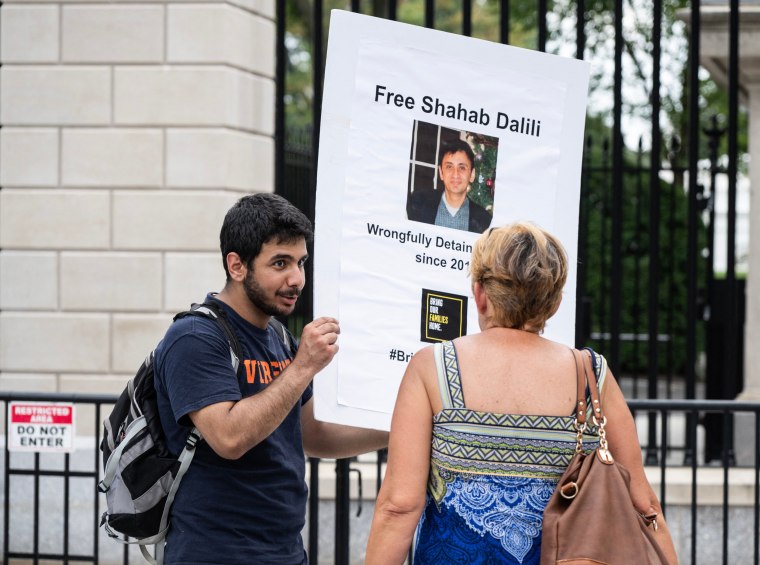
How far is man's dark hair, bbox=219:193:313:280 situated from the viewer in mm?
2922

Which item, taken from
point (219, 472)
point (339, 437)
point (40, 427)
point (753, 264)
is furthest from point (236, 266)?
point (753, 264)

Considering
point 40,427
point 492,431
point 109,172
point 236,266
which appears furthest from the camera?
point 109,172

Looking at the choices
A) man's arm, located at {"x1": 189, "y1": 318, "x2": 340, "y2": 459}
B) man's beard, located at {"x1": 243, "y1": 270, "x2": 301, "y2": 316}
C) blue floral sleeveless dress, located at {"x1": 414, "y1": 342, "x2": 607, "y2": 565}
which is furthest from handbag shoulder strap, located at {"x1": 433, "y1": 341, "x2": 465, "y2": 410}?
man's beard, located at {"x1": 243, "y1": 270, "x2": 301, "y2": 316}

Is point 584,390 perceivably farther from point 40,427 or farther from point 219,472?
point 40,427

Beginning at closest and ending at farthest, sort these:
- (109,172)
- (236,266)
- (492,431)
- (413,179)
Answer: (492,431)
(236,266)
(413,179)
(109,172)

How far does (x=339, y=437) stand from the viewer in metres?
3.35

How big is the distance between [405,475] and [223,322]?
654 mm

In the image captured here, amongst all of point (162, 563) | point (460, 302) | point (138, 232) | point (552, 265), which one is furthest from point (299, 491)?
point (138, 232)

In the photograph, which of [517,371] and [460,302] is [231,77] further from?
[517,371]

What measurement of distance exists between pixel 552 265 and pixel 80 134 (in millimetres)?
4928

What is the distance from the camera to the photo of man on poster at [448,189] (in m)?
3.26

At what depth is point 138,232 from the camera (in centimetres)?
693

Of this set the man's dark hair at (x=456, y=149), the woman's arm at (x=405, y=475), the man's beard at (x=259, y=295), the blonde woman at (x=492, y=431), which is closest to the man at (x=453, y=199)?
the man's dark hair at (x=456, y=149)

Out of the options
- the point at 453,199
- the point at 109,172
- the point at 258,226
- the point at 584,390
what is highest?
the point at 109,172
